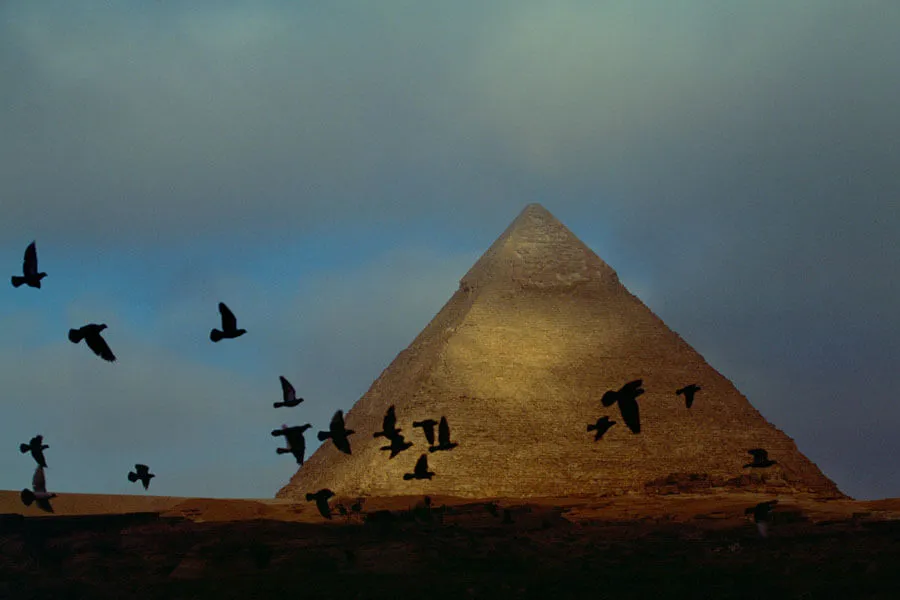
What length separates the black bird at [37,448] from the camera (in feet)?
54.4

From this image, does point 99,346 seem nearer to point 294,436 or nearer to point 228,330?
point 228,330

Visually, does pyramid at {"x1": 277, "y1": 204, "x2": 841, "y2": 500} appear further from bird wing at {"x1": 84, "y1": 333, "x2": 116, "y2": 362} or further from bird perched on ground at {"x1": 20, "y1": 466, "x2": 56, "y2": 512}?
bird wing at {"x1": 84, "y1": 333, "x2": 116, "y2": 362}

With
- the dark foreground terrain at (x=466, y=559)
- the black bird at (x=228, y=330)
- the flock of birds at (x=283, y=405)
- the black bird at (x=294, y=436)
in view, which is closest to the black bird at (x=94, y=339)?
the flock of birds at (x=283, y=405)

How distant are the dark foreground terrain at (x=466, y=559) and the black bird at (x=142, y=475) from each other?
181 centimetres

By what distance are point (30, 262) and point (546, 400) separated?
34.6m

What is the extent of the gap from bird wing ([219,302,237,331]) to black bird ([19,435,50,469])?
404cm

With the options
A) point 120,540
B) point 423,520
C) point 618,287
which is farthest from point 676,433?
point 120,540

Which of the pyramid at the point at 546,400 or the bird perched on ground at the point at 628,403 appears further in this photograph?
the pyramid at the point at 546,400

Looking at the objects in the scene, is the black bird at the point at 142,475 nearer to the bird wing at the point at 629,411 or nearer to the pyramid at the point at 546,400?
the bird wing at the point at 629,411

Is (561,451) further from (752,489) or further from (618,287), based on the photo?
(618,287)

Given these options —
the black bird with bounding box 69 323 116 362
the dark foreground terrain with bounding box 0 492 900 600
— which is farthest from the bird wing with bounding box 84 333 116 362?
the dark foreground terrain with bounding box 0 492 900 600

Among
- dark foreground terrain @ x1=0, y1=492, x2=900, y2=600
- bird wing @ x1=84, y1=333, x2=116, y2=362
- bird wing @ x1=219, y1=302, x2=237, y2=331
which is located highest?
bird wing @ x1=219, y1=302, x2=237, y2=331

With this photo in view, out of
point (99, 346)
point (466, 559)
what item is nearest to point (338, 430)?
point (99, 346)

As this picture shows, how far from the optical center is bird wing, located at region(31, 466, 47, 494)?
54.4 ft
